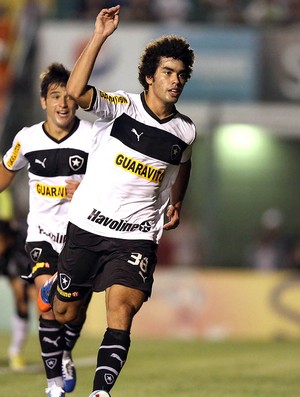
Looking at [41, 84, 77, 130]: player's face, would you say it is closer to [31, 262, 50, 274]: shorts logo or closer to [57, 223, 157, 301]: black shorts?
[31, 262, 50, 274]: shorts logo

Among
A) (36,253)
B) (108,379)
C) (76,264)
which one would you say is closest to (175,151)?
(76,264)

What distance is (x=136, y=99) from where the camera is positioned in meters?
8.64

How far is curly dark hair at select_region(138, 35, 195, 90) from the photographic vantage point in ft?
28.2

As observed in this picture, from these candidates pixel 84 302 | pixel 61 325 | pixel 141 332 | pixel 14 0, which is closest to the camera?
pixel 84 302

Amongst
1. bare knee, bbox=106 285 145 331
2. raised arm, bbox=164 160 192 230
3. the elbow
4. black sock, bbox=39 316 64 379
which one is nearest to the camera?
the elbow

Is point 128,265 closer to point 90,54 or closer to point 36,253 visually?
point 90,54

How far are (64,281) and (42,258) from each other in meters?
1.63

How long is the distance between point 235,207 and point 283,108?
3.10 metres

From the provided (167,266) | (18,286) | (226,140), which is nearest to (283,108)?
(226,140)

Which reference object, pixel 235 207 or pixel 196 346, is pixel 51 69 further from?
pixel 235 207

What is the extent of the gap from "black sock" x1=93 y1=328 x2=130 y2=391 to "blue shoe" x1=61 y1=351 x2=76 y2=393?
84.1 inches

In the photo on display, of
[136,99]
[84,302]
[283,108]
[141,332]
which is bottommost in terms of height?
[141,332]

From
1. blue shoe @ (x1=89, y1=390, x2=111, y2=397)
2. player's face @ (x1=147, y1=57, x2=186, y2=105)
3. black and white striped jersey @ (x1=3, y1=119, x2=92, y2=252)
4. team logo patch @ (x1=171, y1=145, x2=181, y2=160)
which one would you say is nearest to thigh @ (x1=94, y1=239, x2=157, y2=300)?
team logo patch @ (x1=171, y1=145, x2=181, y2=160)

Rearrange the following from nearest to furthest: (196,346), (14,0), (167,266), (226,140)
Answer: (196,346), (167,266), (226,140), (14,0)
